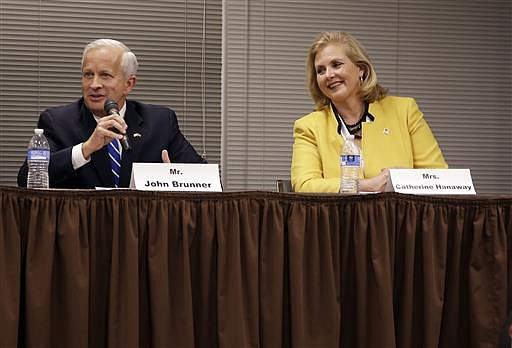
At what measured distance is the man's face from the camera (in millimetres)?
3152

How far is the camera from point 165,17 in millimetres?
4188

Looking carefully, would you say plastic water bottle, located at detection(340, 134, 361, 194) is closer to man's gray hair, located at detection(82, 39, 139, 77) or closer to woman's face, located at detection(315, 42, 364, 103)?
woman's face, located at detection(315, 42, 364, 103)

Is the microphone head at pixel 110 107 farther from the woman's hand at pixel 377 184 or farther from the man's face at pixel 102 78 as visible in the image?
the woman's hand at pixel 377 184

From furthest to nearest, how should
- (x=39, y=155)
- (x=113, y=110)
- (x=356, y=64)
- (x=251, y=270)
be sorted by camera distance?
1. (x=356, y=64)
2. (x=113, y=110)
3. (x=39, y=155)
4. (x=251, y=270)

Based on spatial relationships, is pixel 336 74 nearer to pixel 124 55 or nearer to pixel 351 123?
pixel 351 123

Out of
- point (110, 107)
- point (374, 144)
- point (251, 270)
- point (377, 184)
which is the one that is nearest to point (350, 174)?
point (377, 184)

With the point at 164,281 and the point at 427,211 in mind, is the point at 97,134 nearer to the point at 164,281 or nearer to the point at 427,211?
the point at 164,281

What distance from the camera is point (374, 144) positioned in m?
3.15

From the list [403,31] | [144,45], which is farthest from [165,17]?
[403,31]

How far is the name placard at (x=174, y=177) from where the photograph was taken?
2264mm

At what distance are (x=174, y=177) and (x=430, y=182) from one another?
0.77 m

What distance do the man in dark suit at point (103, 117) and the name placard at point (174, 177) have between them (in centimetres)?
61

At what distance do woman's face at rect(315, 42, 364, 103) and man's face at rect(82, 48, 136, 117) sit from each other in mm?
784

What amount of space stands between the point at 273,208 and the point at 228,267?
207 mm
